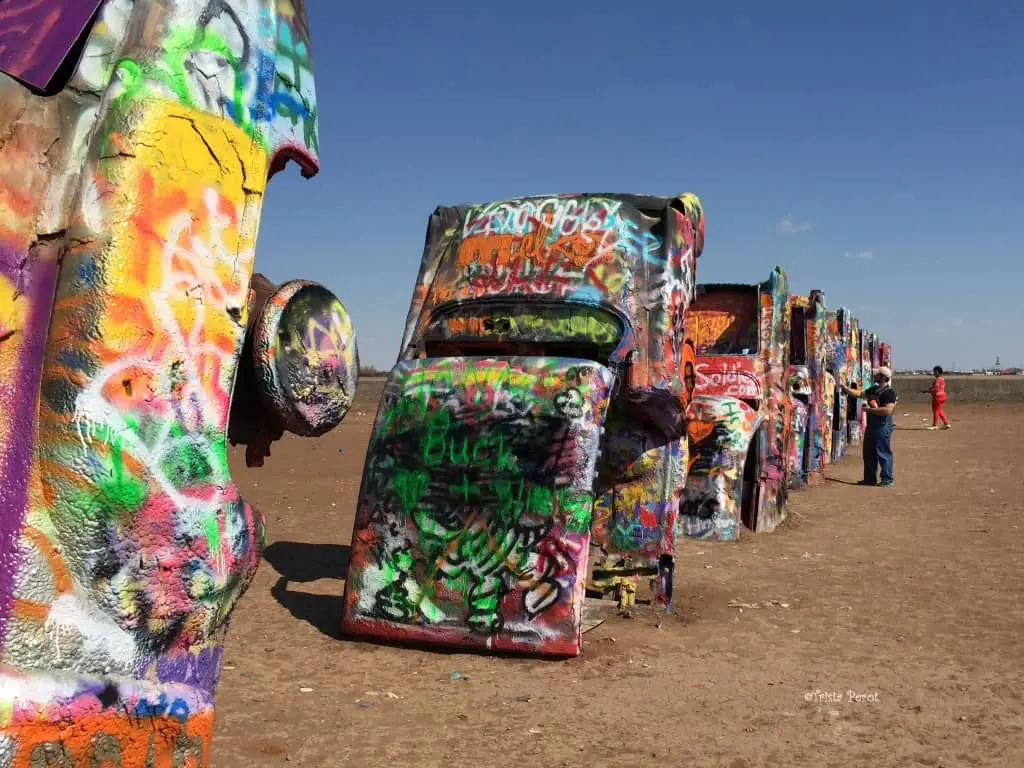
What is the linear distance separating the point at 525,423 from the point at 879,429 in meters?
9.36

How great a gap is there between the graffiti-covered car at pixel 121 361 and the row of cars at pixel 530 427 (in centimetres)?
324

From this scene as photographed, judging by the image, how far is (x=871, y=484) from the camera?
13156mm

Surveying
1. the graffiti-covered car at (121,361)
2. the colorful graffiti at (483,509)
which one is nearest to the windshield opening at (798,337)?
the colorful graffiti at (483,509)

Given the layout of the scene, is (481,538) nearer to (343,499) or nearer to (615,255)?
(615,255)

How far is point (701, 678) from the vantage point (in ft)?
15.8

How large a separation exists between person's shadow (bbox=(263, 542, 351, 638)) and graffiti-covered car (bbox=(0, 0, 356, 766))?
12.6 ft

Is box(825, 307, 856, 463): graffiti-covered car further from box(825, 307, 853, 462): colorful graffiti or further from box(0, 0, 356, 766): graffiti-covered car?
box(0, 0, 356, 766): graffiti-covered car

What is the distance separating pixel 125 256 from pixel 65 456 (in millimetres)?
362

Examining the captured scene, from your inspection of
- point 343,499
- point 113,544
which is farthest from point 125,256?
point 343,499

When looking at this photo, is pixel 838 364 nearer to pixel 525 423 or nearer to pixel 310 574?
pixel 310 574

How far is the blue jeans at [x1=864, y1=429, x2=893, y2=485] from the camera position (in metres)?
13.0

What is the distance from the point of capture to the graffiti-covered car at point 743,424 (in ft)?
28.2

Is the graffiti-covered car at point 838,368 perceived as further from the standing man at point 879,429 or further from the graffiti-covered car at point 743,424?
the graffiti-covered car at point 743,424

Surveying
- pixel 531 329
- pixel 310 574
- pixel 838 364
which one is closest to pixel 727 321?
pixel 531 329
